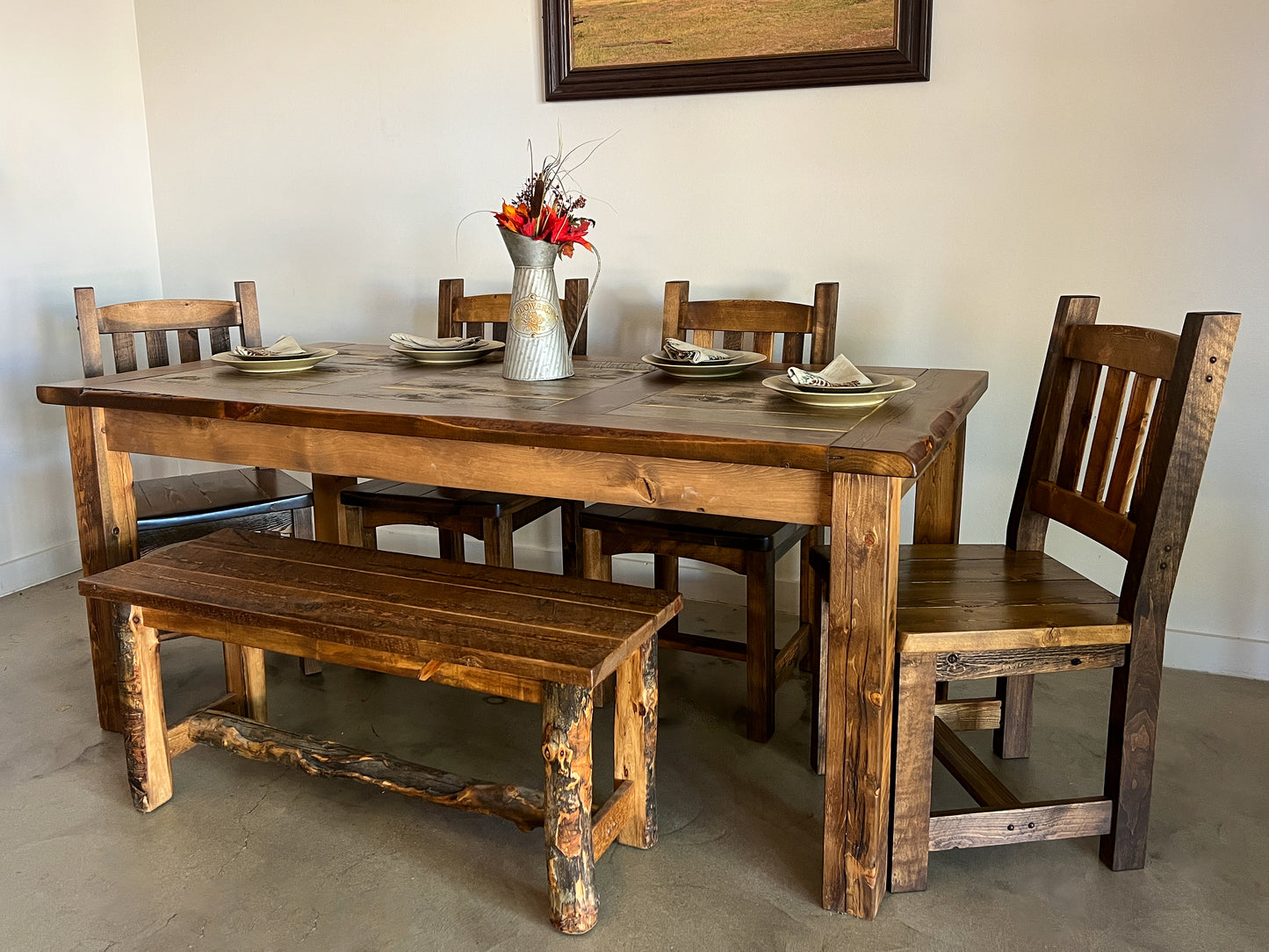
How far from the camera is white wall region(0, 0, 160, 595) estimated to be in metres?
3.22

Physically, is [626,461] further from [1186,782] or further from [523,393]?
[1186,782]

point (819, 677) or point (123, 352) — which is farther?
point (123, 352)

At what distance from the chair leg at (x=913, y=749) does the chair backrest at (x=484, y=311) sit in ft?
4.55

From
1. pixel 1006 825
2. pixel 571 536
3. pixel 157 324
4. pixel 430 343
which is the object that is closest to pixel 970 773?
pixel 1006 825

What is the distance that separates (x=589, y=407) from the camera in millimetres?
1873

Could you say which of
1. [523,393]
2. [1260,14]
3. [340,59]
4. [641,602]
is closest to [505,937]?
[641,602]

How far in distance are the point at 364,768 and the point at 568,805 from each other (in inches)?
18.4

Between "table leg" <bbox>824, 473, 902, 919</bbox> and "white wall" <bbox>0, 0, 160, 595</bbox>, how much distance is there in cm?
278

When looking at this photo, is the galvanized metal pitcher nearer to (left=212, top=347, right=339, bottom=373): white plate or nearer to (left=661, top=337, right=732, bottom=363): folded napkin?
(left=661, top=337, right=732, bottom=363): folded napkin

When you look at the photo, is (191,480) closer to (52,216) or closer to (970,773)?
(52,216)

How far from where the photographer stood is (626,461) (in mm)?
1694

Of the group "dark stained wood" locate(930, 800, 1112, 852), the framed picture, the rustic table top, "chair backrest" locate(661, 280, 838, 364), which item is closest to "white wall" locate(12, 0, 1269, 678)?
the framed picture

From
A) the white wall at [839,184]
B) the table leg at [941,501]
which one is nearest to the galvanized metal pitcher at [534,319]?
the table leg at [941,501]

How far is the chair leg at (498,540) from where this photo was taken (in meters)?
2.44
